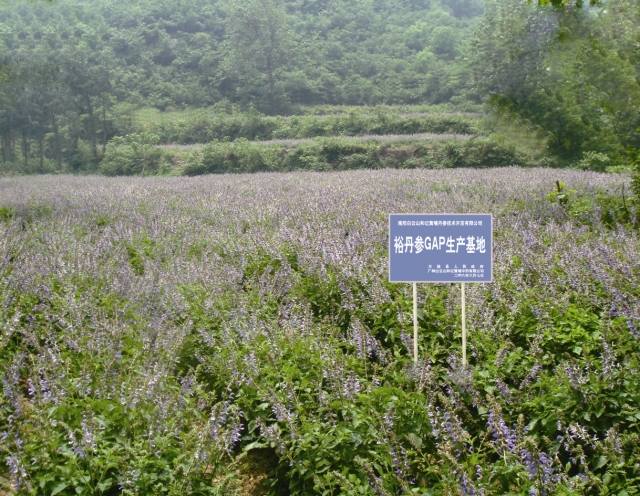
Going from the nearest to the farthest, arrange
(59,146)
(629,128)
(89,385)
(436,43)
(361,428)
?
(361,428) < (89,385) < (629,128) < (59,146) < (436,43)

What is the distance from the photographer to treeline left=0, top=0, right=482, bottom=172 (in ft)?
120

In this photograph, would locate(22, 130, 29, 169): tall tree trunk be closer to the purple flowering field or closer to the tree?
the tree

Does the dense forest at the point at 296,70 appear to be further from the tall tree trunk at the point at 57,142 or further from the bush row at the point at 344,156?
the bush row at the point at 344,156

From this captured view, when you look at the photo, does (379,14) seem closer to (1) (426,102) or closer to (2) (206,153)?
(1) (426,102)

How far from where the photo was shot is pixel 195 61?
55688 millimetres

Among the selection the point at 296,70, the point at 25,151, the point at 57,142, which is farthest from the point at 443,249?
the point at 296,70

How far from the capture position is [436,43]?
5922 centimetres

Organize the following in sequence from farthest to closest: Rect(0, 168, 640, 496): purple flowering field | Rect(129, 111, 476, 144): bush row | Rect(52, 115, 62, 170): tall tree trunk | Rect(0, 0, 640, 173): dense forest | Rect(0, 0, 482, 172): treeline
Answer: Rect(0, 0, 482, 172): treeline
Rect(52, 115, 62, 170): tall tree trunk
Rect(129, 111, 476, 144): bush row
Rect(0, 0, 640, 173): dense forest
Rect(0, 168, 640, 496): purple flowering field

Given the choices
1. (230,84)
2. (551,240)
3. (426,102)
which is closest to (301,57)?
(230,84)

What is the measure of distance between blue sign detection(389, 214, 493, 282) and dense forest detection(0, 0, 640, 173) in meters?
5.71

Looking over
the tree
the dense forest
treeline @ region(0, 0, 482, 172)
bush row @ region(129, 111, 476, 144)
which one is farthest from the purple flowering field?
the tree

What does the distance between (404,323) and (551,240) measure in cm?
313

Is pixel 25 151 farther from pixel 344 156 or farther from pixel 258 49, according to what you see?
pixel 344 156

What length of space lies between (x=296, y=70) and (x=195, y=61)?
10464 mm
